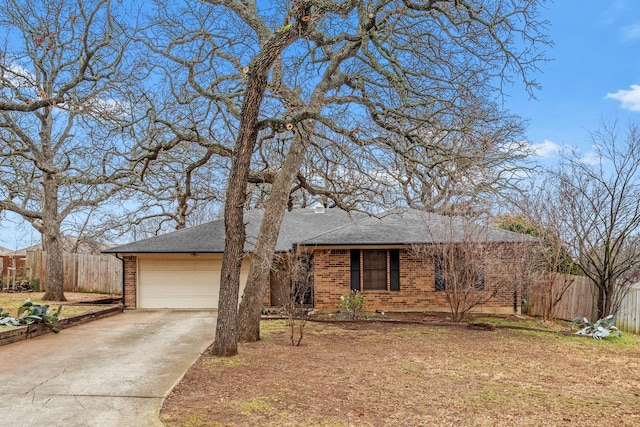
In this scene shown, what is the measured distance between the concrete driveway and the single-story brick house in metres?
4.85

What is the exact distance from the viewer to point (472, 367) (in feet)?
26.5

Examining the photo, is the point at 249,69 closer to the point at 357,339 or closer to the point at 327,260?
the point at 357,339

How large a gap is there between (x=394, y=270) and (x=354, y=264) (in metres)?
1.34

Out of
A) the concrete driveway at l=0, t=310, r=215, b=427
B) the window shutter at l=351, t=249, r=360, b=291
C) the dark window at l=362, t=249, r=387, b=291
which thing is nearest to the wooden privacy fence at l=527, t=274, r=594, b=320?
the dark window at l=362, t=249, r=387, b=291

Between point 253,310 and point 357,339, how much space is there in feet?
7.94

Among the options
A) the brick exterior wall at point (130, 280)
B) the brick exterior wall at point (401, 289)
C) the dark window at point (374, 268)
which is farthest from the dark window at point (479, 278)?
the brick exterior wall at point (130, 280)

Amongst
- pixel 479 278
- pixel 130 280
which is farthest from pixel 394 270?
pixel 130 280

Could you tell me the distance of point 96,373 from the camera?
719 cm

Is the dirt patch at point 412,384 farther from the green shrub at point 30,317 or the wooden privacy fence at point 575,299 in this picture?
the green shrub at point 30,317

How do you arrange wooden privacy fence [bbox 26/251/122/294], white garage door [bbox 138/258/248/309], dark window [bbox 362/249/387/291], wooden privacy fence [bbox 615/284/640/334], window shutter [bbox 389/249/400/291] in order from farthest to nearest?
wooden privacy fence [bbox 26/251/122/294] < white garage door [bbox 138/258/248/309] < dark window [bbox 362/249/387/291] < window shutter [bbox 389/249/400/291] < wooden privacy fence [bbox 615/284/640/334]

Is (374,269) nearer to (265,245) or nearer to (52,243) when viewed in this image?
(265,245)

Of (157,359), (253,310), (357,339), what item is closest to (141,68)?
(253,310)

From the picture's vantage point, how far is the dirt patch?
18.0 ft

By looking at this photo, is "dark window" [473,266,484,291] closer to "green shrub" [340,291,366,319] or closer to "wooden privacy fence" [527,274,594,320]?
"wooden privacy fence" [527,274,594,320]
